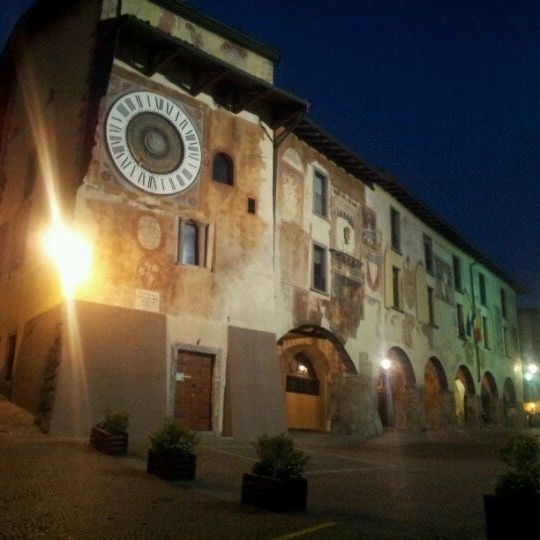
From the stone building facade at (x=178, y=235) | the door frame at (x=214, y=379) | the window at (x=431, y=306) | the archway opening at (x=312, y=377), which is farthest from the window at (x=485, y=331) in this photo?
the door frame at (x=214, y=379)

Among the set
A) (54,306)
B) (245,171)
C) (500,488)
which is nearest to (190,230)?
(245,171)

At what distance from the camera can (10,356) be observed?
15641 millimetres

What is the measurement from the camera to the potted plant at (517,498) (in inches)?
179

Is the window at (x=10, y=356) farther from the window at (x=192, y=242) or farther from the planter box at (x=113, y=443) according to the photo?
the planter box at (x=113, y=443)

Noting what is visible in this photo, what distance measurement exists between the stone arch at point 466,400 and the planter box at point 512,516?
2399 cm

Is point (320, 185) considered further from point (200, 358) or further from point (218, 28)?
point (200, 358)

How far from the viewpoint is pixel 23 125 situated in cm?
1788

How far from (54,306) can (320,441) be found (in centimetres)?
821

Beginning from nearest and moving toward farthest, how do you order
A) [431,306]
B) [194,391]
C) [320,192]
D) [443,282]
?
[194,391] → [320,192] → [431,306] → [443,282]

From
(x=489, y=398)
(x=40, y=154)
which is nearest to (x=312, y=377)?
(x=40, y=154)

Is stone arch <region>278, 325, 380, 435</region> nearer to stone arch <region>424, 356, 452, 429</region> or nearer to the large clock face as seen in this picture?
the large clock face

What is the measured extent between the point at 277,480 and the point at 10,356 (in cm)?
1201

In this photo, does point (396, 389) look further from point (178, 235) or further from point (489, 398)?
point (178, 235)

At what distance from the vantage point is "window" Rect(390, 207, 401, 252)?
23.4 metres
